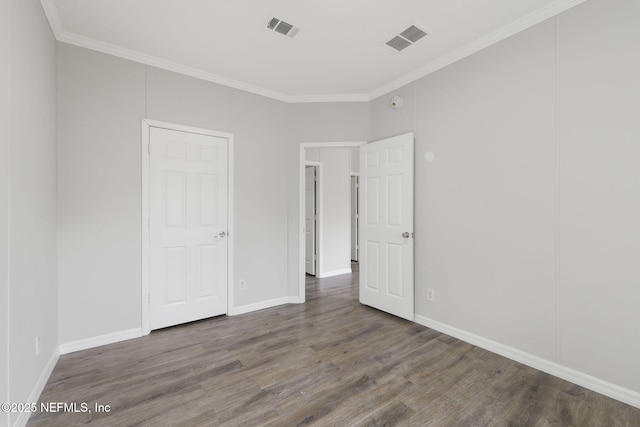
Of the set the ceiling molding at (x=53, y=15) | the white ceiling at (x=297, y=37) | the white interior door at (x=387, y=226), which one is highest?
the white ceiling at (x=297, y=37)

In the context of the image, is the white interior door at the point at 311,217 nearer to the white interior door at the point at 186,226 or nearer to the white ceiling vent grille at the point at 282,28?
the white interior door at the point at 186,226

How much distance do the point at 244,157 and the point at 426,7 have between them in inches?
91.5

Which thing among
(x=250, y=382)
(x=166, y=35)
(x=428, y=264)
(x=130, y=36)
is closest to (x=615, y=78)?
(x=428, y=264)

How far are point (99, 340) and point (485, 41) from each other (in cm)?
438

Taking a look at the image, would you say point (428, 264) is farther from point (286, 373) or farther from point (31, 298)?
point (31, 298)

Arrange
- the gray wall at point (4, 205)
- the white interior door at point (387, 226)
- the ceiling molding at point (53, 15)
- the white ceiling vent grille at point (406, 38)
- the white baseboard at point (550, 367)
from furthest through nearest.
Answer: the white interior door at point (387, 226)
the white ceiling vent grille at point (406, 38)
the ceiling molding at point (53, 15)
the white baseboard at point (550, 367)
the gray wall at point (4, 205)

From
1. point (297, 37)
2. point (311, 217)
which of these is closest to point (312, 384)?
point (297, 37)

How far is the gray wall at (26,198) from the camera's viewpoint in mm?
1421

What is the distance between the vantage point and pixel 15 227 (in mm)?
1539

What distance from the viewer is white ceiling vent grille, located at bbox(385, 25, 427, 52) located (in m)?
2.45

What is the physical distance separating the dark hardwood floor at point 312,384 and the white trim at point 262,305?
455 mm

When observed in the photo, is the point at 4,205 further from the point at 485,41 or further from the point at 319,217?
the point at 319,217

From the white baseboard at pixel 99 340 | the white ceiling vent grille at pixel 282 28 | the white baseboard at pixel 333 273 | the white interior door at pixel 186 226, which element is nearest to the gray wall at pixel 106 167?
the white baseboard at pixel 99 340

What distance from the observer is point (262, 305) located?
3598mm
